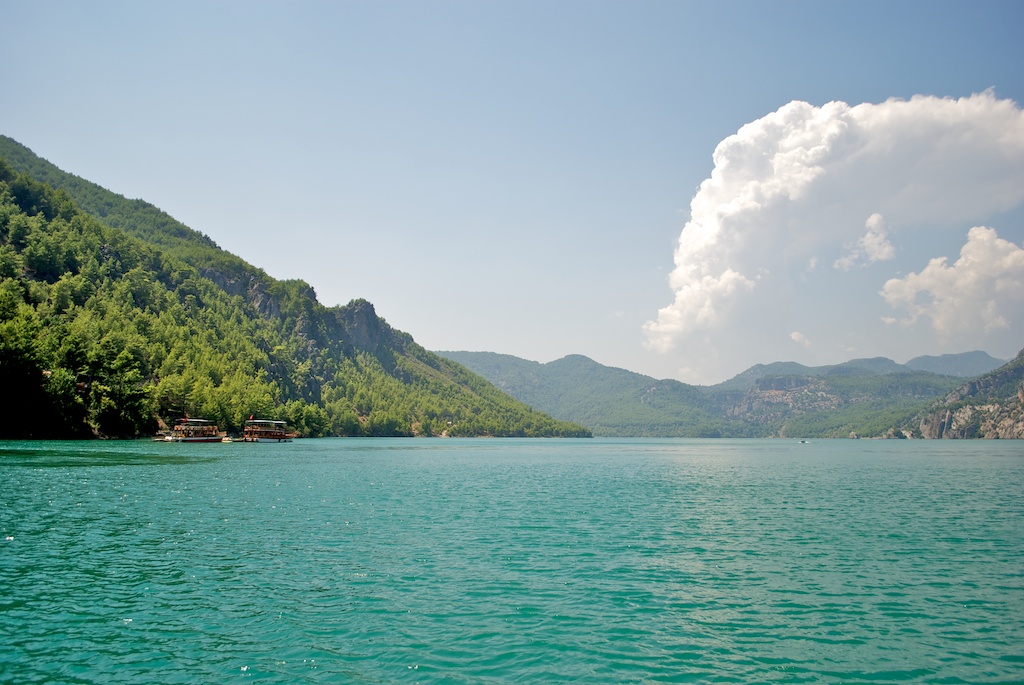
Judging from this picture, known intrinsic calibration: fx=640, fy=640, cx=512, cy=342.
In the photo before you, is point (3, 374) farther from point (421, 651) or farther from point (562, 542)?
point (421, 651)

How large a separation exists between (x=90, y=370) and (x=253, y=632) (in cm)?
14993

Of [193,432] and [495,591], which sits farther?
[193,432]

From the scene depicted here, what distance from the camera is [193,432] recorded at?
174 metres

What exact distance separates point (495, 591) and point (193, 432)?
16875 centimetres

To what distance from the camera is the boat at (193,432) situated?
547 feet

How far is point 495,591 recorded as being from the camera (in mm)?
29797

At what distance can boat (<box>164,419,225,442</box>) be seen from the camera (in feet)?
547

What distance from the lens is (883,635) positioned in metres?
24.3

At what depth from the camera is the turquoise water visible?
2086cm

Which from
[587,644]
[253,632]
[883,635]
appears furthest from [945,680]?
[253,632]

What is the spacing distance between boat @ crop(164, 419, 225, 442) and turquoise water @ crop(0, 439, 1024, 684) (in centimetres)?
11212

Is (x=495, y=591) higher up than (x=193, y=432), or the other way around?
(x=193, y=432)

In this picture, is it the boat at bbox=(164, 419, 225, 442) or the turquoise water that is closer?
the turquoise water

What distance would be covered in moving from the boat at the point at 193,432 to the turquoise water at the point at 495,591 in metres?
112
